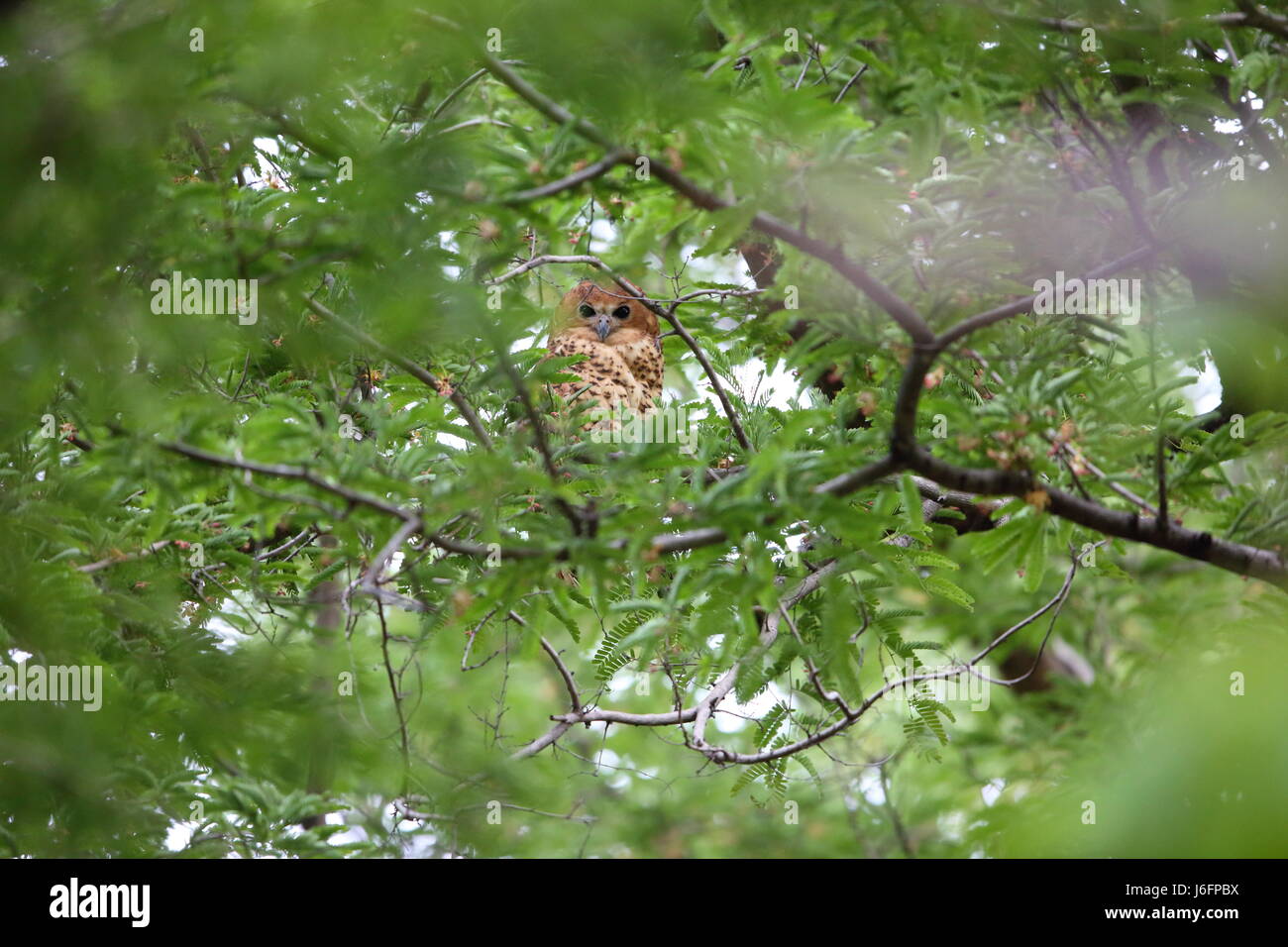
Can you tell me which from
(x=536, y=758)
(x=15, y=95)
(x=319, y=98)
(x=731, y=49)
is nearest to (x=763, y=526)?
(x=731, y=49)

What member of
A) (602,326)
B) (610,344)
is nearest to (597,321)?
(602,326)

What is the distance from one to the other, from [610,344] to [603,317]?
26cm

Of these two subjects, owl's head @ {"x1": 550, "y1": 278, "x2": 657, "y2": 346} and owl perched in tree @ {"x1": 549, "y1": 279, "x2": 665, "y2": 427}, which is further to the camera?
owl's head @ {"x1": 550, "y1": 278, "x2": 657, "y2": 346}

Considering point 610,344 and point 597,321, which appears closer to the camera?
point 610,344

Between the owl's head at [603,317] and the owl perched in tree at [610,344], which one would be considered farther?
the owl's head at [603,317]

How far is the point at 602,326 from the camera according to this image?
7023 mm

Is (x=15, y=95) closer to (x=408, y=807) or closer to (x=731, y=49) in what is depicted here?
(x=731, y=49)

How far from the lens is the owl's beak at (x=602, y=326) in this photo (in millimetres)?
6980

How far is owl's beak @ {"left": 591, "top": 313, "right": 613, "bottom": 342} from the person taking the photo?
275 inches

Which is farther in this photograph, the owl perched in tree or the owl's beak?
the owl's beak

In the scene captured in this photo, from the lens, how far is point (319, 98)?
2.61 m

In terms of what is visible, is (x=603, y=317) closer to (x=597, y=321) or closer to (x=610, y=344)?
(x=597, y=321)

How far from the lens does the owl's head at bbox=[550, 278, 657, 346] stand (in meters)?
7.02
